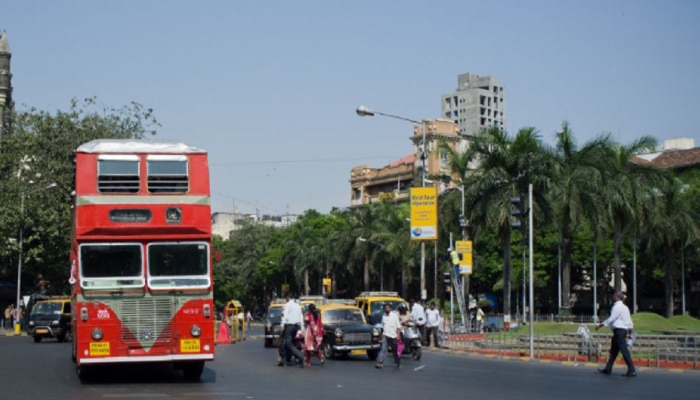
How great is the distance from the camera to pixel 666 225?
57031 millimetres

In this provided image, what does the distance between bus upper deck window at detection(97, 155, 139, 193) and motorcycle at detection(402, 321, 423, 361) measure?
11.5 meters

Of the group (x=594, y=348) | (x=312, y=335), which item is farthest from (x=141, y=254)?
(x=594, y=348)

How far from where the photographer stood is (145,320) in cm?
1872

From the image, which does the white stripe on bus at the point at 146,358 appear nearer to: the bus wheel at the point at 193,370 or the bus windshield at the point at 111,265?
the bus wheel at the point at 193,370

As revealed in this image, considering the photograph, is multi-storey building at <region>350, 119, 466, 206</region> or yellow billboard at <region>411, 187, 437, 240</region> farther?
multi-storey building at <region>350, 119, 466, 206</region>

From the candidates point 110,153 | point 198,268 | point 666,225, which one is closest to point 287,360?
point 198,268

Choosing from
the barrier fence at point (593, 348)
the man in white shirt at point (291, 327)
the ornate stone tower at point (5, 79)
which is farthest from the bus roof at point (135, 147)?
the ornate stone tower at point (5, 79)

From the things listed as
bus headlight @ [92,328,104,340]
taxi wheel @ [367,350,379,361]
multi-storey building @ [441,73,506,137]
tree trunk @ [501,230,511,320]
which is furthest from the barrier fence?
multi-storey building @ [441,73,506,137]

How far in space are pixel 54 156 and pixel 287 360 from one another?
41.7 m

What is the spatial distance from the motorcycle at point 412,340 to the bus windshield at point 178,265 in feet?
33.4

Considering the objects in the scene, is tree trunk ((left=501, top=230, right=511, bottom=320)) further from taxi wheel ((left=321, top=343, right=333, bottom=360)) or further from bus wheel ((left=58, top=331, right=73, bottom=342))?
taxi wheel ((left=321, top=343, right=333, bottom=360))

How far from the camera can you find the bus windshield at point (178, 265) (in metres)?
18.7

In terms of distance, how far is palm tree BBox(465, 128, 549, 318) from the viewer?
4775 cm

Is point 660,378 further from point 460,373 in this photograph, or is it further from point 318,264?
point 318,264
